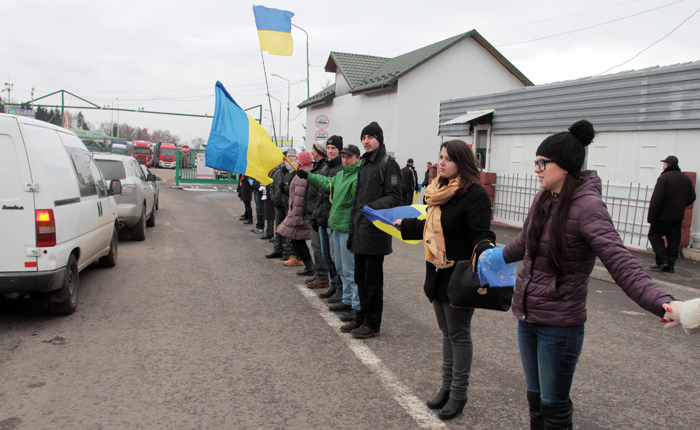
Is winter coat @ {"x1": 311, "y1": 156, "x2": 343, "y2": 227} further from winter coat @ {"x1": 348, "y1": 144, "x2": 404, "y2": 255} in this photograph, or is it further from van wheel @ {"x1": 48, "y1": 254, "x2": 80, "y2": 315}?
van wheel @ {"x1": 48, "y1": 254, "x2": 80, "y2": 315}

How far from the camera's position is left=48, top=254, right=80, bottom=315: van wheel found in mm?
5344

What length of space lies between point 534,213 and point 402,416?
169cm

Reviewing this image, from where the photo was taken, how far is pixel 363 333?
16.6 ft

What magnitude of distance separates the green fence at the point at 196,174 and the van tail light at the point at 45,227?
28350mm

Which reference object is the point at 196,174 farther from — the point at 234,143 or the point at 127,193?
the point at 234,143

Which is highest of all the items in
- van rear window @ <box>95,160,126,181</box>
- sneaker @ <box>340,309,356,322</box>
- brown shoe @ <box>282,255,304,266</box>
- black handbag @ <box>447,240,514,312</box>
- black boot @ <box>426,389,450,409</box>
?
van rear window @ <box>95,160,126,181</box>

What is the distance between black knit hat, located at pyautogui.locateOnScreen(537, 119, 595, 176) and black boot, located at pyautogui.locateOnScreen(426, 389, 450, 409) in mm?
1838

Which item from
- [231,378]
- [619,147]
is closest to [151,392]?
[231,378]

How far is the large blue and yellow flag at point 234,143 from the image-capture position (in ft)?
20.7

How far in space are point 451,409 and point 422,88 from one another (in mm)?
18319

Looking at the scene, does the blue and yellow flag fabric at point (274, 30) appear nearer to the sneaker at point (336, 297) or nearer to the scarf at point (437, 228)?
the sneaker at point (336, 297)

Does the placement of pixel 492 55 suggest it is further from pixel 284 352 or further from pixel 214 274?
pixel 284 352

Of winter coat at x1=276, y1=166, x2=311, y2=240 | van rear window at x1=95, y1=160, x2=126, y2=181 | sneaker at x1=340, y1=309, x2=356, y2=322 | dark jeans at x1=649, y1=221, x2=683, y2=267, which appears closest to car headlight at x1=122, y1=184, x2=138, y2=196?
van rear window at x1=95, y1=160, x2=126, y2=181

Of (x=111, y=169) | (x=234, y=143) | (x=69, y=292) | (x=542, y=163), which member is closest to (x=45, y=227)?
(x=69, y=292)
